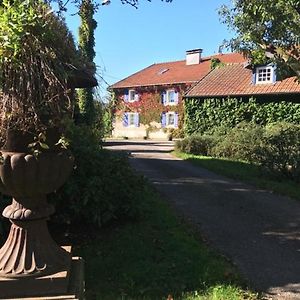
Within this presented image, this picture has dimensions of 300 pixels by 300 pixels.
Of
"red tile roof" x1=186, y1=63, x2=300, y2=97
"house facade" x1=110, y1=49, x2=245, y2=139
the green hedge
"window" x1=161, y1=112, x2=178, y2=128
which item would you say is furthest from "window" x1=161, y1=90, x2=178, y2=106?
the green hedge

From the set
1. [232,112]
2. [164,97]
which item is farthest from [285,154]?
[164,97]

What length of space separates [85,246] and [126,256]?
65 cm

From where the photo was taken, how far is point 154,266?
5.11m

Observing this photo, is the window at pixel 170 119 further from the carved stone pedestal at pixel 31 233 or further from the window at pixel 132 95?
the carved stone pedestal at pixel 31 233

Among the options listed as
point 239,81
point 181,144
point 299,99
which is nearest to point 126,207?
point 181,144

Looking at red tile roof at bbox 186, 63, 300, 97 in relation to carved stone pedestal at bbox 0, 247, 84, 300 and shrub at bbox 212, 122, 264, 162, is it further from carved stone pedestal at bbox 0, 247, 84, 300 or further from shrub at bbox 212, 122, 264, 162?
carved stone pedestal at bbox 0, 247, 84, 300

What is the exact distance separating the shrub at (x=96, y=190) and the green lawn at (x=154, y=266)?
279mm

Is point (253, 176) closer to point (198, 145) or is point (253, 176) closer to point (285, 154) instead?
point (285, 154)

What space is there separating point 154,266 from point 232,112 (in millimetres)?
25879

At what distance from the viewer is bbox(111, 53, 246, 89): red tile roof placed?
42094 mm

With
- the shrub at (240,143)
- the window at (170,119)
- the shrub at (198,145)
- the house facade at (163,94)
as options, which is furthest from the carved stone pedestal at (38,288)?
the window at (170,119)

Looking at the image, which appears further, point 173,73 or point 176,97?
point 173,73

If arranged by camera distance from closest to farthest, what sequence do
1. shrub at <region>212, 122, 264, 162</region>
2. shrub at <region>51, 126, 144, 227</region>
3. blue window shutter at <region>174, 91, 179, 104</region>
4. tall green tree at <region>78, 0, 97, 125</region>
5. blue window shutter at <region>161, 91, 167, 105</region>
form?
tall green tree at <region>78, 0, 97, 125</region>
shrub at <region>51, 126, 144, 227</region>
shrub at <region>212, 122, 264, 162</region>
blue window shutter at <region>174, 91, 179, 104</region>
blue window shutter at <region>161, 91, 167, 105</region>

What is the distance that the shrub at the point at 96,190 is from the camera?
603 cm
